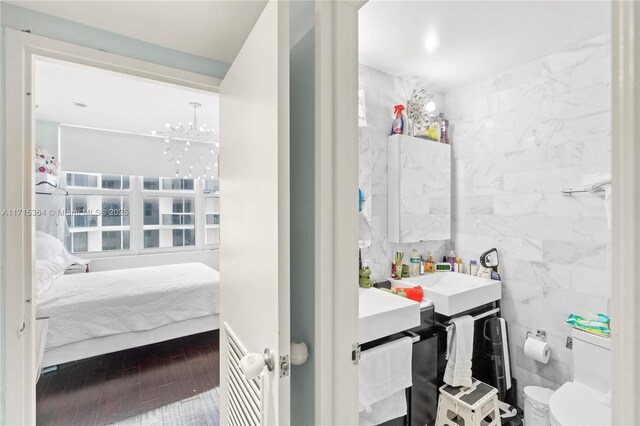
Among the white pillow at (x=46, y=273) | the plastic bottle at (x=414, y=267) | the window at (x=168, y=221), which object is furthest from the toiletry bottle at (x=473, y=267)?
the window at (x=168, y=221)

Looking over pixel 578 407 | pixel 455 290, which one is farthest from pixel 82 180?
pixel 578 407

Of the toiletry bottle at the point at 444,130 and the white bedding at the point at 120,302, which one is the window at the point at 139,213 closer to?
the white bedding at the point at 120,302

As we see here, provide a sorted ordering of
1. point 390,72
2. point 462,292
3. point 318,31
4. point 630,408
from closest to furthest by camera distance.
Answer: point 630,408
point 318,31
point 462,292
point 390,72

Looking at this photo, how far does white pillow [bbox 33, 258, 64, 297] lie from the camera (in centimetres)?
262

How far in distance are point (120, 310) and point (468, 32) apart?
10.9 ft

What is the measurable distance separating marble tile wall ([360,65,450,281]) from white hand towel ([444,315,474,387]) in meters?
0.56

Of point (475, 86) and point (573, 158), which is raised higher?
point (475, 86)

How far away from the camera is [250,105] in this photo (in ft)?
3.60

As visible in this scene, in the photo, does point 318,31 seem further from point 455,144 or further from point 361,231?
point 455,144

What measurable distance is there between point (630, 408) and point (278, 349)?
715mm

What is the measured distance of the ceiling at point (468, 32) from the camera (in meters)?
1.55

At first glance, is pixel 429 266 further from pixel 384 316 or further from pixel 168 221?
pixel 168 221

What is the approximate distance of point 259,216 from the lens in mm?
996

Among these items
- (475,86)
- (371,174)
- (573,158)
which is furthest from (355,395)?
(475,86)
